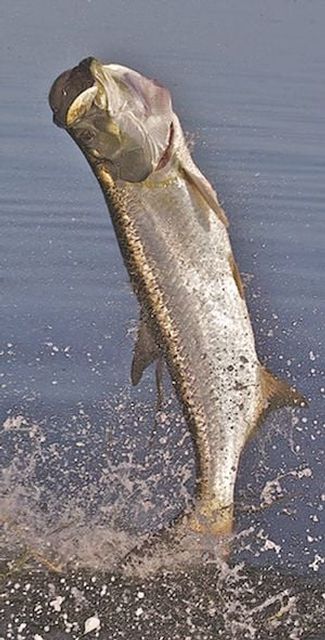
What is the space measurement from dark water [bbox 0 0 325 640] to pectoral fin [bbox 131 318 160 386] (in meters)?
1.11

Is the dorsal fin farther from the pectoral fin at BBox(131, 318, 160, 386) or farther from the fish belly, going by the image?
the pectoral fin at BBox(131, 318, 160, 386)

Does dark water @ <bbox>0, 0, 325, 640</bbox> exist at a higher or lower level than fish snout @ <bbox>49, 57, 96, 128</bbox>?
lower

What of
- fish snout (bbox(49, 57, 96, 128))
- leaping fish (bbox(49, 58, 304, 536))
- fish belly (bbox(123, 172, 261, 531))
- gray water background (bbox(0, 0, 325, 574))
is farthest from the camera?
gray water background (bbox(0, 0, 325, 574))

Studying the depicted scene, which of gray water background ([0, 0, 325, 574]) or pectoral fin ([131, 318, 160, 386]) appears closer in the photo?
pectoral fin ([131, 318, 160, 386])

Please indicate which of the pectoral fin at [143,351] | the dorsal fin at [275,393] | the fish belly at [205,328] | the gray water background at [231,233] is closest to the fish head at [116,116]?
the fish belly at [205,328]

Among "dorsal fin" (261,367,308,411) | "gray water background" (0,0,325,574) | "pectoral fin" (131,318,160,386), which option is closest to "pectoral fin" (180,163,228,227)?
"pectoral fin" (131,318,160,386)

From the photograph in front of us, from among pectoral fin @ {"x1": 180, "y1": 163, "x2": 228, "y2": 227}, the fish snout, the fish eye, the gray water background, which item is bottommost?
the gray water background

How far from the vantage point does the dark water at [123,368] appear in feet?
20.7

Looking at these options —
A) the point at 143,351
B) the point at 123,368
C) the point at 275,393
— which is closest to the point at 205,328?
the point at 143,351

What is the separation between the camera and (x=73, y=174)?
45.7ft

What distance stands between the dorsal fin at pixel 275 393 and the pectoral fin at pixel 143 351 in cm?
40

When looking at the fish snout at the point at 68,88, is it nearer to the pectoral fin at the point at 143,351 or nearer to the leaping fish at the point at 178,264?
the leaping fish at the point at 178,264

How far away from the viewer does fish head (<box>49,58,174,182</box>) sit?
4.19 m

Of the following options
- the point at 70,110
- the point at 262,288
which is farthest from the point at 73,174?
the point at 70,110
